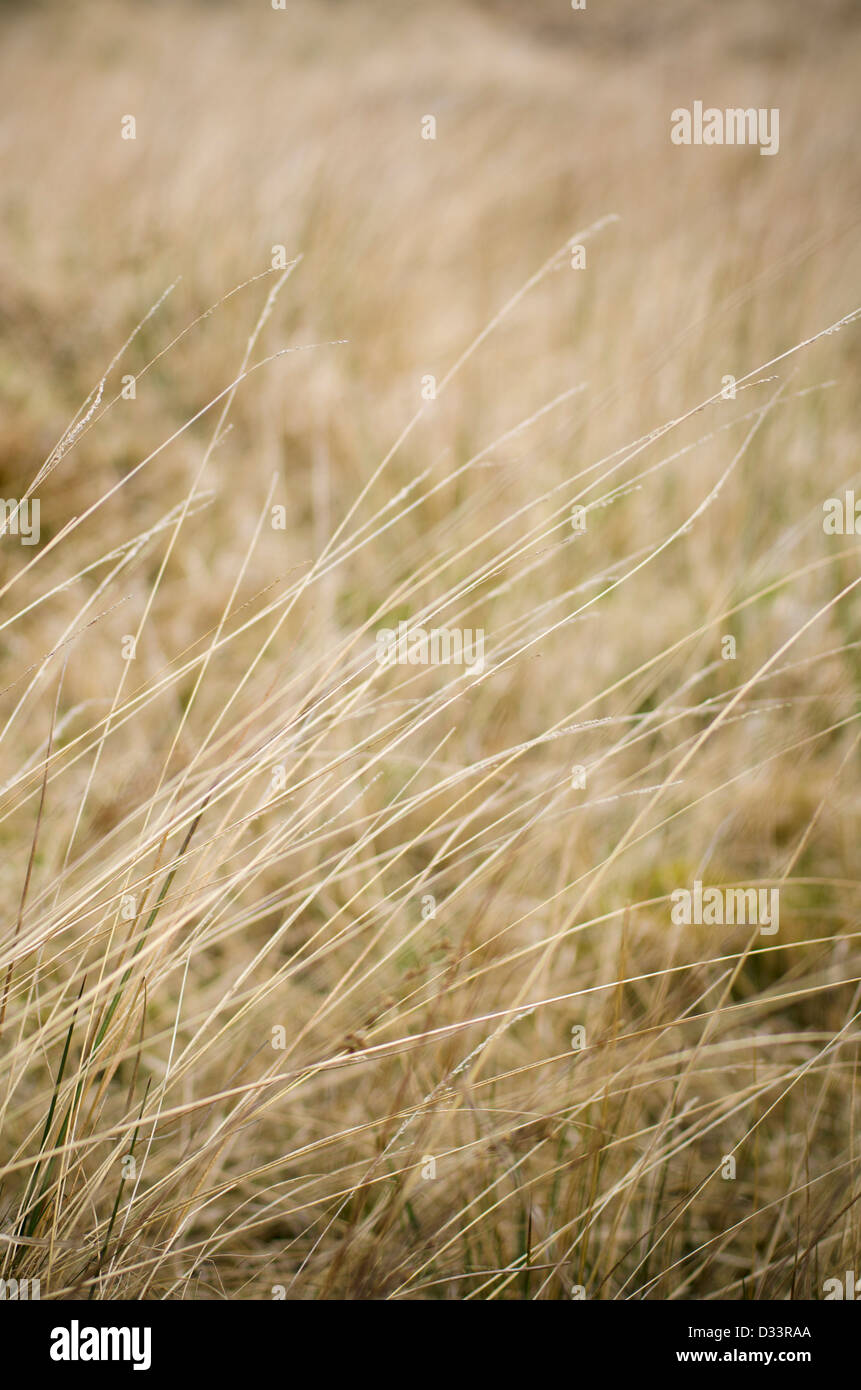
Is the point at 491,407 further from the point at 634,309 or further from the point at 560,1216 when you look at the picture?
the point at 560,1216

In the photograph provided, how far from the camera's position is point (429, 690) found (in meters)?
1.36

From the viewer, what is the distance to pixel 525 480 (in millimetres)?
1755

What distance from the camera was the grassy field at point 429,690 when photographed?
2.15ft

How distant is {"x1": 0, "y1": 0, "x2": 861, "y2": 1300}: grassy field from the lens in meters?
0.65

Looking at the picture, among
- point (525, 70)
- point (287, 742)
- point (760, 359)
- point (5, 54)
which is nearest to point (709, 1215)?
point (287, 742)

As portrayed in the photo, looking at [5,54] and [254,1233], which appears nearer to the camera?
[254,1233]

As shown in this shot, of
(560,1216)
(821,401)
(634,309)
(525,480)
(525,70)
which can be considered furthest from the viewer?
(525,70)

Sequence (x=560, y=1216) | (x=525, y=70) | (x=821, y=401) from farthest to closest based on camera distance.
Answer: (x=525, y=70) < (x=821, y=401) < (x=560, y=1216)

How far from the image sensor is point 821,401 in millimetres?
1891

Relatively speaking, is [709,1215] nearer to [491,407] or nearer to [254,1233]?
[254,1233]

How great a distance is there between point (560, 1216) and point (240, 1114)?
0.35m

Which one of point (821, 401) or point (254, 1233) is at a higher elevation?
point (821, 401)
